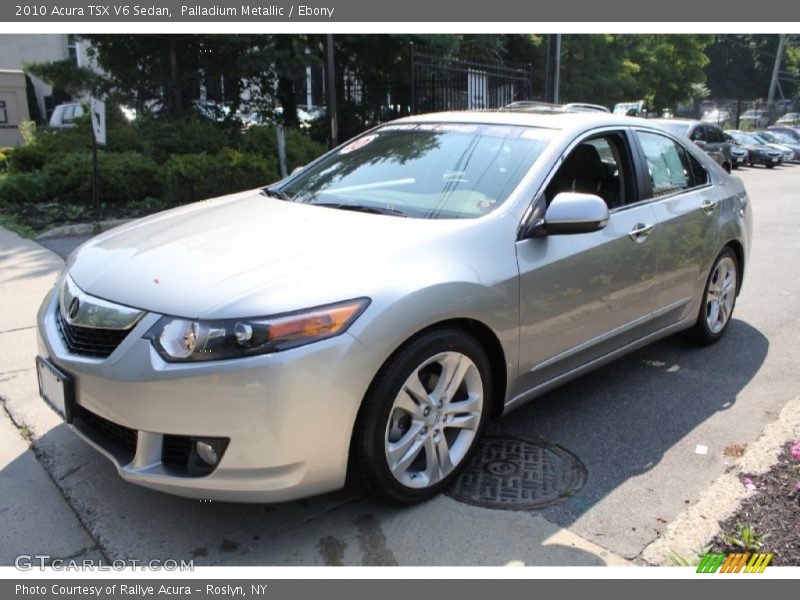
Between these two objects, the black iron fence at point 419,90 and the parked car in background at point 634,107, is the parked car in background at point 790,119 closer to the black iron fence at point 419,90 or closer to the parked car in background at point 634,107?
the parked car in background at point 634,107

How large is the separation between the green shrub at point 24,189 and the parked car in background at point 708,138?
1383 centimetres

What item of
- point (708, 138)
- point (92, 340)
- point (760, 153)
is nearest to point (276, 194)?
point (92, 340)

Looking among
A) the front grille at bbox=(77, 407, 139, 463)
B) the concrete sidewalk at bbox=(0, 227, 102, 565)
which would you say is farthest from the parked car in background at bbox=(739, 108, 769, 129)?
the front grille at bbox=(77, 407, 139, 463)

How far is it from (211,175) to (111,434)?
776 cm

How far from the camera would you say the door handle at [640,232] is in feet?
12.8

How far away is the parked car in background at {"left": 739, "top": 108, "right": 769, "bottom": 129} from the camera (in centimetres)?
5234

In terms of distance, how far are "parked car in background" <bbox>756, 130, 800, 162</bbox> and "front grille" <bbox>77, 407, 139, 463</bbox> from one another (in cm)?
3107

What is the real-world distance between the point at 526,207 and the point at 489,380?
0.85 m

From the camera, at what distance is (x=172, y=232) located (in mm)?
3354

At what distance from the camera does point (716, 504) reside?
3006 mm

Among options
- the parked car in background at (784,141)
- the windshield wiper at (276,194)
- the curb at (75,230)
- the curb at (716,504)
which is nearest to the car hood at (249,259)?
the windshield wiper at (276,194)

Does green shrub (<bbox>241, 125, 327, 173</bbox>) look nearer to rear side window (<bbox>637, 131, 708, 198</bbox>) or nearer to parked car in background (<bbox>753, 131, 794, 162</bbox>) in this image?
rear side window (<bbox>637, 131, 708, 198</bbox>)

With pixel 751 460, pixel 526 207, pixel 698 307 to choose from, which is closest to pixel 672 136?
pixel 698 307

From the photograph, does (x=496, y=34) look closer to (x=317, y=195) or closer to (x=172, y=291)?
(x=317, y=195)
